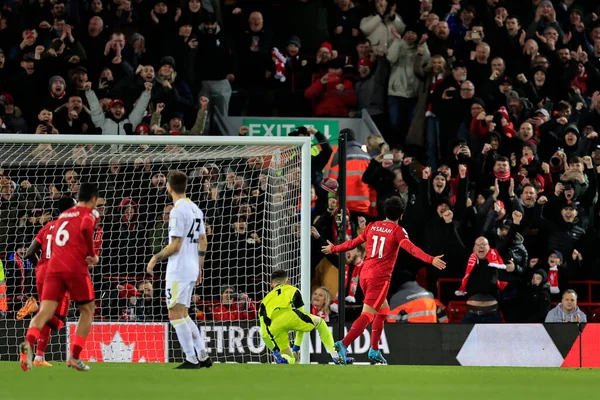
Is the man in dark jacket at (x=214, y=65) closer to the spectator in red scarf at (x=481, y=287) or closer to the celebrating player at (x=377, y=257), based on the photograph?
the spectator in red scarf at (x=481, y=287)

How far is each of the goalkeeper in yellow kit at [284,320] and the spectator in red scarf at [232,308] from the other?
4.76 feet

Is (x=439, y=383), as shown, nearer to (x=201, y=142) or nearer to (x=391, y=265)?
(x=391, y=265)

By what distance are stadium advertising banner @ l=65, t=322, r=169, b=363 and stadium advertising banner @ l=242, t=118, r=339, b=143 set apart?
16.1 feet

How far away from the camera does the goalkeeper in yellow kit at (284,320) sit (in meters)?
13.8

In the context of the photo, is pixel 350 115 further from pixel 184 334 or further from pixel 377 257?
pixel 184 334

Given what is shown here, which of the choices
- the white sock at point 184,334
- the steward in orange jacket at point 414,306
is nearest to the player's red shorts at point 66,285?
the white sock at point 184,334

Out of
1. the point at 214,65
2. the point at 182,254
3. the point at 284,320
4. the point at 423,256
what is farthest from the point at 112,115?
the point at 182,254

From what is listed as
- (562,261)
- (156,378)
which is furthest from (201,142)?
(562,261)

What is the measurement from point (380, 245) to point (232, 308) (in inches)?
119

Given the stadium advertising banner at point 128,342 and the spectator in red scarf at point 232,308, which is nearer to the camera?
the stadium advertising banner at point 128,342

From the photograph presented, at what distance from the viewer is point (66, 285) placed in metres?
10.2

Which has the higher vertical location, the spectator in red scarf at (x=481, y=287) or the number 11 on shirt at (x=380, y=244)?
the number 11 on shirt at (x=380, y=244)

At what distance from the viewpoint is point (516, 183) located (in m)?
18.3

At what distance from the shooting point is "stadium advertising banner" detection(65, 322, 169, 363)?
50.0 ft
